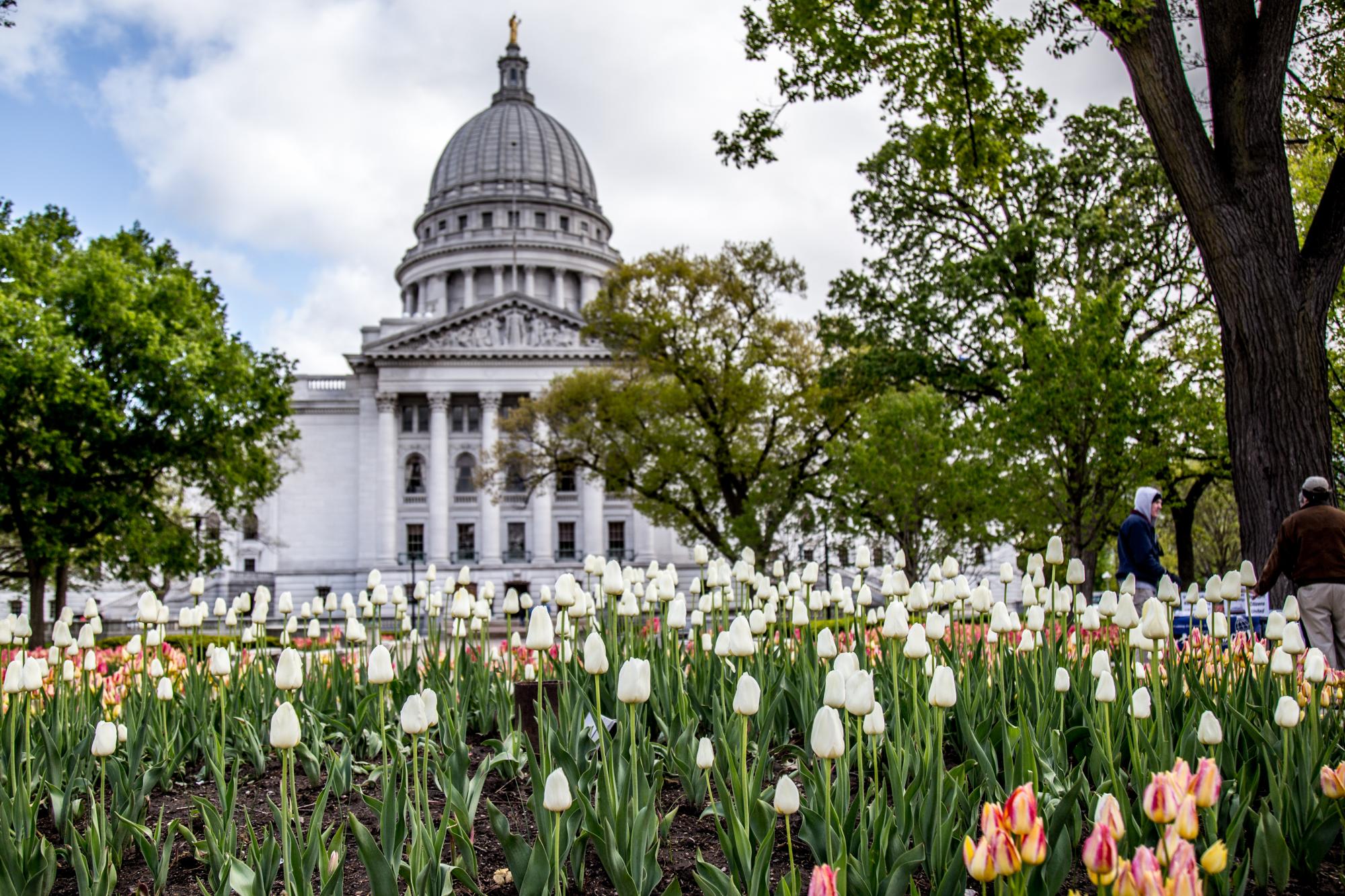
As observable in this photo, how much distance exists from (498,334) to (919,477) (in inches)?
1628

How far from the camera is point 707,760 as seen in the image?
3.87 meters

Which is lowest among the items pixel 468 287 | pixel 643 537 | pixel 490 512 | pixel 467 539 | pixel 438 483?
pixel 643 537

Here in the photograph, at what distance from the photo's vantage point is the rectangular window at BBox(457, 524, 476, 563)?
200 feet

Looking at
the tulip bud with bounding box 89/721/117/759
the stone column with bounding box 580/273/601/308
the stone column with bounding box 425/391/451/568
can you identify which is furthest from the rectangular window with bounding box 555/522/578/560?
the tulip bud with bounding box 89/721/117/759

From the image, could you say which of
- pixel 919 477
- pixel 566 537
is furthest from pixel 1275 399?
pixel 566 537

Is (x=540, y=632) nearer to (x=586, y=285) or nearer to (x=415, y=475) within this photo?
(x=415, y=475)

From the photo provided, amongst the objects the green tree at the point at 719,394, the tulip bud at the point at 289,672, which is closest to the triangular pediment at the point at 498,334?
the green tree at the point at 719,394

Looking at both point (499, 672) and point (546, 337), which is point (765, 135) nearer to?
point (499, 672)

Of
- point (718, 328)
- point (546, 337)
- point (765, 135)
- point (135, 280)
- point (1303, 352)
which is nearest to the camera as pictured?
point (1303, 352)

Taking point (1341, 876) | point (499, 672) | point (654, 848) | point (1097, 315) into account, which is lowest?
point (1341, 876)

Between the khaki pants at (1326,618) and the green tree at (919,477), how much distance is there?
13.2m

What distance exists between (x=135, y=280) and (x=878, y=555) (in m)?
21.7

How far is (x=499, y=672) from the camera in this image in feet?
22.3

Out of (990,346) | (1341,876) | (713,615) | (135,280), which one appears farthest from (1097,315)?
(135,280)
